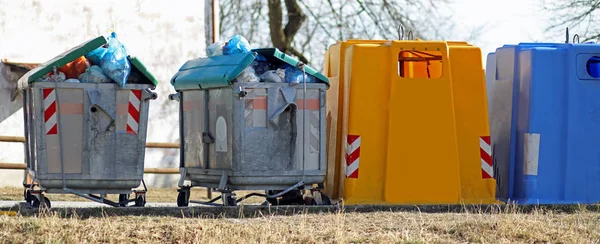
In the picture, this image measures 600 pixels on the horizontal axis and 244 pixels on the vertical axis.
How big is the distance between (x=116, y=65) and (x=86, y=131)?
67 centimetres

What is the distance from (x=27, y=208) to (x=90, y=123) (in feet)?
3.13

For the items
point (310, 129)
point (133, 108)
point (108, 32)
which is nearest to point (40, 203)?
point (133, 108)

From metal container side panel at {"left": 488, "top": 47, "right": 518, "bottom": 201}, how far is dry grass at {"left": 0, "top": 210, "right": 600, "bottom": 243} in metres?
2.07

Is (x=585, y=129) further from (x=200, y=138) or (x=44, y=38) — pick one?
(x=44, y=38)

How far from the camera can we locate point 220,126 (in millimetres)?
11219

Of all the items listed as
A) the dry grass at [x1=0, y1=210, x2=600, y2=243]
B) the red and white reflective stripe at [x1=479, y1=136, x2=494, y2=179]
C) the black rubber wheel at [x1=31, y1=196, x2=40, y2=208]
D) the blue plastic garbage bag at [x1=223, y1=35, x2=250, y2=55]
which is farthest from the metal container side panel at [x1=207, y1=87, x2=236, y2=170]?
the red and white reflective stripe at [x1=479, y1=136, x2=494, y2=179]

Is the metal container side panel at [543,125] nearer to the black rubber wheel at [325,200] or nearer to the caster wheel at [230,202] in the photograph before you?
the black rubber wheel at [325,200]

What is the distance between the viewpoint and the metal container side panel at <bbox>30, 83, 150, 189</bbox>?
10812 millimetres

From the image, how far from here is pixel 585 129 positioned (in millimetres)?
11773

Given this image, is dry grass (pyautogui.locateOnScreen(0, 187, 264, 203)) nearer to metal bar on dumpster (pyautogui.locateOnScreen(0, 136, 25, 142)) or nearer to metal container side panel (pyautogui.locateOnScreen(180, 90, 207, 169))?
metal bar on dumpster (pyautogui.locateOnScreen(0, 136, 25, 142))

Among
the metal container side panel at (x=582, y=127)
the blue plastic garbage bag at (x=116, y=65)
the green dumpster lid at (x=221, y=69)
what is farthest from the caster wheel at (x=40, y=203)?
the metal container side panel at (x=582, y=127)

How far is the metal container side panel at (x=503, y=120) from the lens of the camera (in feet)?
39.4

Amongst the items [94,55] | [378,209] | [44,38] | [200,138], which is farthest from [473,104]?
[44,38]

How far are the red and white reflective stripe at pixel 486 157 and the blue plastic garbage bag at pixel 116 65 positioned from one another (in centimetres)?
348
